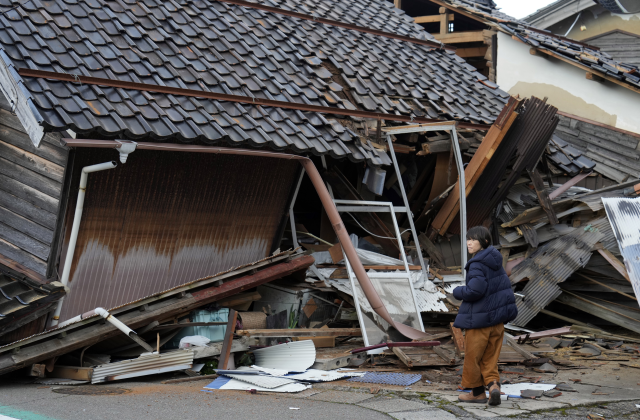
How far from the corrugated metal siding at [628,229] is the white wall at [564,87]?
24.9ft

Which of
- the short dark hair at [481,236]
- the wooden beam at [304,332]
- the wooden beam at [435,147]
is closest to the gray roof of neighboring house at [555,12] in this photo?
the wooden beam at [435,147]

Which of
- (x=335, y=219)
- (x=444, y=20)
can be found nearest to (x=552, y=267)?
(x=335, y=219)

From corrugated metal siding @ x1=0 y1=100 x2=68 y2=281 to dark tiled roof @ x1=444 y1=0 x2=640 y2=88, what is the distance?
11056 mm

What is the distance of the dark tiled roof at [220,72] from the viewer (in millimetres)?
6934

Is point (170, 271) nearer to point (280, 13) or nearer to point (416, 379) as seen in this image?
point (416, 379)

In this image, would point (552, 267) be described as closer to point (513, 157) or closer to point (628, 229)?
point (513, 157)

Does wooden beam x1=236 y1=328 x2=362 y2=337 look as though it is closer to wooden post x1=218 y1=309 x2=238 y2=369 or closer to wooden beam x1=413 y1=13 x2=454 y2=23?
wooden post x1=218 y1=309 x2=238 y2=369

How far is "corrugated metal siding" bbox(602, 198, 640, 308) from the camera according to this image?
640cm

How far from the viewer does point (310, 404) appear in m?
5.50

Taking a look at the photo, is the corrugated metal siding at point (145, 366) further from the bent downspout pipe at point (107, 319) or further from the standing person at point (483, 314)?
the standing person at point (483, 314)

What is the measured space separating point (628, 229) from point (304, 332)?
12.6ft

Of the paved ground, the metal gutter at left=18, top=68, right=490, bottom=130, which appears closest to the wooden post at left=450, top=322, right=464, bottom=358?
the paved ground

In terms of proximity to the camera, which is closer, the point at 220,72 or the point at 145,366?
the point at 145,366

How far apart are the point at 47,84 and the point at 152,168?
4.95 feet
